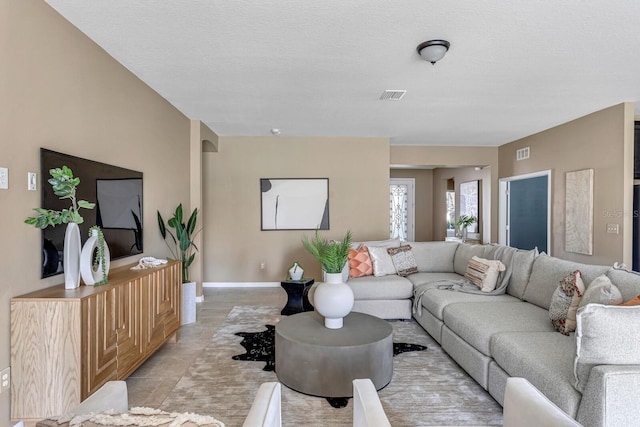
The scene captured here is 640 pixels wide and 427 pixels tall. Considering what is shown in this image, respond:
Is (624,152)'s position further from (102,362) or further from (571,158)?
(102,362)

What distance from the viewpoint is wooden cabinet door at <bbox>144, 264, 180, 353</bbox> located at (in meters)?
2.85

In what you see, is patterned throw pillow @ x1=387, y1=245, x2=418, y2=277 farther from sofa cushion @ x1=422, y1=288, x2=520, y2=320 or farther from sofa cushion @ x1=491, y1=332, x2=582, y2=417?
sofa cushion @ x1=491, y1=332, x2=582, y2=417

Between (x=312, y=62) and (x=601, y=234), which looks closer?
(x=312, y=62)

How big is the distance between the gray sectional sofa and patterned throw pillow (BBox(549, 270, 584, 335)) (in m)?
0.08

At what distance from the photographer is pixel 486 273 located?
11.8 ft

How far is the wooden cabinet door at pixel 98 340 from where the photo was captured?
1986 mm

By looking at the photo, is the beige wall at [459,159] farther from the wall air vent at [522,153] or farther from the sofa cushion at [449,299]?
the sofa cushion at [449,299]

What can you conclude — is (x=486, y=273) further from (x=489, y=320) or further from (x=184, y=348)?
(x=184, y=348)

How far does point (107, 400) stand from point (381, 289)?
10.6ft

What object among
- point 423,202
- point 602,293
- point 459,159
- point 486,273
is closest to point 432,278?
point 486,273

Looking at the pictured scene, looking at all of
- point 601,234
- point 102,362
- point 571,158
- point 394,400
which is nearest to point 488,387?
point 394,400

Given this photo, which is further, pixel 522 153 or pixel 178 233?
pixel 522 153

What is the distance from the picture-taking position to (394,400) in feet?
7.87

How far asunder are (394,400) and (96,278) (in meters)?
2.17
